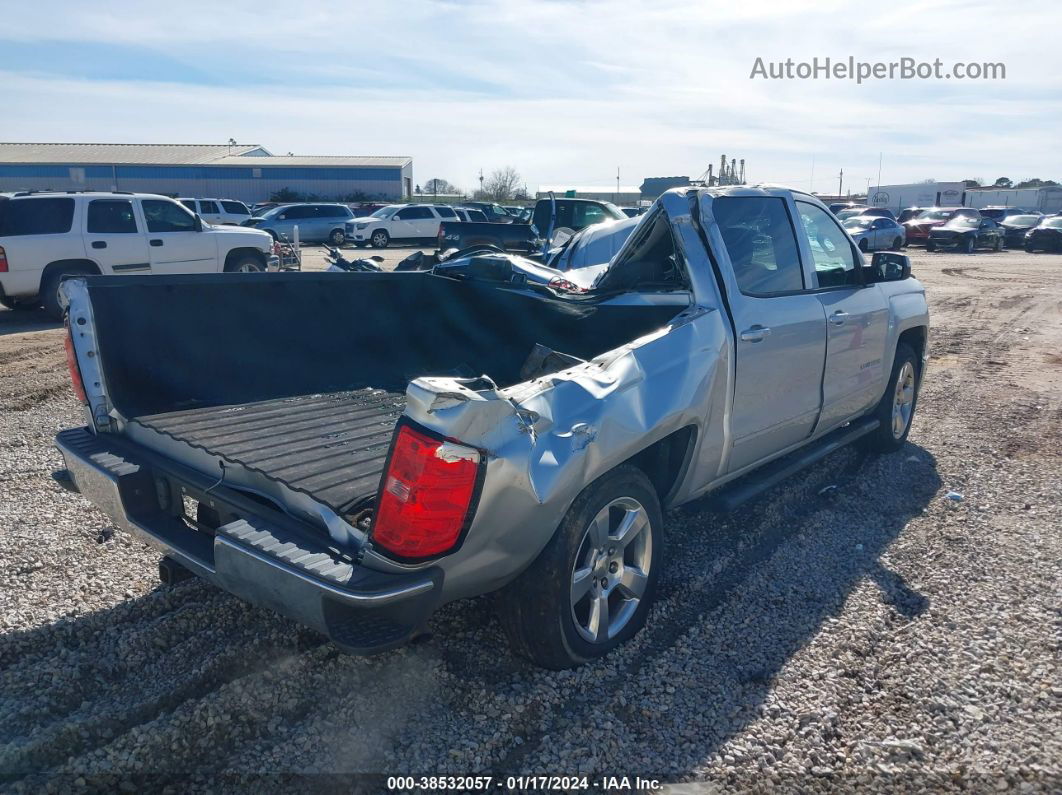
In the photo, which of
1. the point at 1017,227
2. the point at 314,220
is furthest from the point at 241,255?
the point at 1017,227

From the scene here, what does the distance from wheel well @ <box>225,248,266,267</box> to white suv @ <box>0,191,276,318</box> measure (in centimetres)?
10

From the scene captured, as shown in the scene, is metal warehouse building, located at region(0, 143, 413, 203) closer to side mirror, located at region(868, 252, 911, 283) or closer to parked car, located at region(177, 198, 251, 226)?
parked car, located at region(177, 198, 251, 226)

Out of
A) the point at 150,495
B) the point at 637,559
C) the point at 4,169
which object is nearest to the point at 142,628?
the point at 150,495

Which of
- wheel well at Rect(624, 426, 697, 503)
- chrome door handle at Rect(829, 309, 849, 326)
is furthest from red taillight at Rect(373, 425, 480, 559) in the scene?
chrome door handle at Rect(829, 309, 849, 326)

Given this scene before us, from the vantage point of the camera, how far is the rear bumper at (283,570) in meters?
2.53

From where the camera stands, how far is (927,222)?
112 ft

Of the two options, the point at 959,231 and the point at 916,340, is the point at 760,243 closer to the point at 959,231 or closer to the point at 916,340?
the point at 916,340

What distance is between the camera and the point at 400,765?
277 cm

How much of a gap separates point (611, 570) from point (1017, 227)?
38493mm

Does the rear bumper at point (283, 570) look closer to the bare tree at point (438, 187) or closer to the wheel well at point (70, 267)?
the wheel well at point (70, 267)

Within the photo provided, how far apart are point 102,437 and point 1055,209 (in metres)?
63.2

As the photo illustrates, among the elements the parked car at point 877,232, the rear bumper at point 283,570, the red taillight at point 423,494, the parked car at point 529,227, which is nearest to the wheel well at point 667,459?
the red taillight at point 423,494

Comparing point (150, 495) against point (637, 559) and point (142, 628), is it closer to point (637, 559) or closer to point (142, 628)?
point (142, 628)

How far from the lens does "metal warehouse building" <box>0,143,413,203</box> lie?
62.2 m
